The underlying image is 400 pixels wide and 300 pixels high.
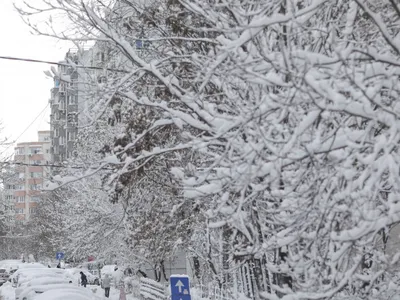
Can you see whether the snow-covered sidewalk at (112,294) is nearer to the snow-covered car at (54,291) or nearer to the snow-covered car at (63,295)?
the snow-covered car at (54,291)

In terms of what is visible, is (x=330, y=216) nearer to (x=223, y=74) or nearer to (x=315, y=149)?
(x=315, y=149)

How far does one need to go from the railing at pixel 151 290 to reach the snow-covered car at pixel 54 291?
2.62 m

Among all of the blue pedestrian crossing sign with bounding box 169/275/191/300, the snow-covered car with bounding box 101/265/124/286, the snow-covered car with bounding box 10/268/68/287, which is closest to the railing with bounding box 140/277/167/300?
the snow-covered car with bounding box 10/268/68/287

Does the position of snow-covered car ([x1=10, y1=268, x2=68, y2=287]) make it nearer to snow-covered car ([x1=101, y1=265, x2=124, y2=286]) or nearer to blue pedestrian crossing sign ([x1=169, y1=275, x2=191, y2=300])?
snow-covered car ([x1=101, y1=265, x2=124, y2=286])

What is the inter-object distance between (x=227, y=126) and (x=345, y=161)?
4.67 ft

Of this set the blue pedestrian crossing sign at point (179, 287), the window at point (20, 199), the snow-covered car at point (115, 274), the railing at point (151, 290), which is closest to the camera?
the blue pedestrian crossing sign at point (179, 287)

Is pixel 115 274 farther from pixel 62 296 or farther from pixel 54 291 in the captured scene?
pixel 62 296

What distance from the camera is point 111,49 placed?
45.5 ft

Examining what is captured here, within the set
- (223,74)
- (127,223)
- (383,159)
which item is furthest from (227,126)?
(127,223)

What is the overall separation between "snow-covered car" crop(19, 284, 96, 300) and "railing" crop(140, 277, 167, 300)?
103 inches

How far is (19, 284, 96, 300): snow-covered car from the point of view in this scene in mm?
20256

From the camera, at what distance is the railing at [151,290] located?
27.1m

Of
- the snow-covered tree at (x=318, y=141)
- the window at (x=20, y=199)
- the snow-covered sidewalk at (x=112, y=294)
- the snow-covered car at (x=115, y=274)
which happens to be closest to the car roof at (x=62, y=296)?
the snow-covered tree at (x=318, y=141)

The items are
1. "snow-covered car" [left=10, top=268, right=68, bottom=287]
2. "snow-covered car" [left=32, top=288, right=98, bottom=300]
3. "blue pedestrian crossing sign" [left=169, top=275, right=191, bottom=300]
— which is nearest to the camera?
"blue pedestrian crossing sign" [left=169, top=275, right=191, bottom=300]
